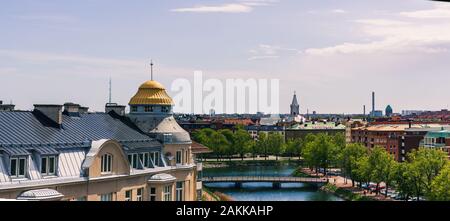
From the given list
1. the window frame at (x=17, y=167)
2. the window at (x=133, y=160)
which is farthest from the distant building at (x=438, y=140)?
the window frame at (x=17, y=167)

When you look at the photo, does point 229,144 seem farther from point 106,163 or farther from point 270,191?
point 106,163

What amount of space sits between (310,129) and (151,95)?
33.9 metres

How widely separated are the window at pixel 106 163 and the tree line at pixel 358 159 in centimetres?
927

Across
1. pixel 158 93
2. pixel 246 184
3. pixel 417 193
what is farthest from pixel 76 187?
pixel 246 184

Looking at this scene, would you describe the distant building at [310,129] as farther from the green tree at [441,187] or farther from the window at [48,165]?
the window at [48,165]

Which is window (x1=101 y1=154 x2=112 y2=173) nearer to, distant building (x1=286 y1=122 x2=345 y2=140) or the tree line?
the tree line

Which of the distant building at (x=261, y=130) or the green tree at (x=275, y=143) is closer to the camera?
the green tree at (x=275, y=143)

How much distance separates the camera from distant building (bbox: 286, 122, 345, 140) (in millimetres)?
42312

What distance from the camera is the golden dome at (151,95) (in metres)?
10.5

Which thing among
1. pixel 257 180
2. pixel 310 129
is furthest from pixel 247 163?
pixel 257 180

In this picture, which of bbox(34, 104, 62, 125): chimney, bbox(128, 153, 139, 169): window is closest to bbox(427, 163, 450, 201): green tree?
bbox(128, 153, 139, 169): window
